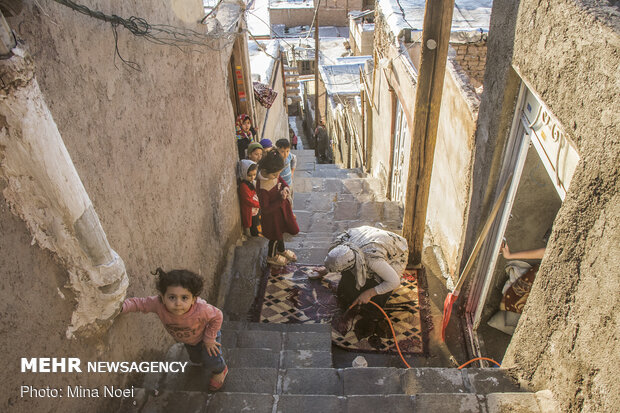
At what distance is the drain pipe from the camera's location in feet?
5.74

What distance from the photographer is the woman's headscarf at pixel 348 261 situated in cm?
431

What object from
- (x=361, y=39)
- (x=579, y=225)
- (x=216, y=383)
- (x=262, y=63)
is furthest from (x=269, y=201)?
(x=361, y=39)

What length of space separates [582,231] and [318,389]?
6.58 ft

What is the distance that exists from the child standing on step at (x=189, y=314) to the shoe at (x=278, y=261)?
243 cm

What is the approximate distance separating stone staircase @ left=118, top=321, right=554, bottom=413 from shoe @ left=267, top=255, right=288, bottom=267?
181 centimetres

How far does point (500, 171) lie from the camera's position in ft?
12.2

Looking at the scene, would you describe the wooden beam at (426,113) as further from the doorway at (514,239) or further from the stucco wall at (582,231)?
the stucco wall at (582,231)

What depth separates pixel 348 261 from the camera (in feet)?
14.2

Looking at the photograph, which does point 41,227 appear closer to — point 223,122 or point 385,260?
point 385,260

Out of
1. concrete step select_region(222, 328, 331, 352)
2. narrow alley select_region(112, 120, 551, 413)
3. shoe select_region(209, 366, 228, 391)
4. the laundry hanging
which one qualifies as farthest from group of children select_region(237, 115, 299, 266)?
the laundry hanging

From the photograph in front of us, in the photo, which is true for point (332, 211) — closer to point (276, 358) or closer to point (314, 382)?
point (276, 358)

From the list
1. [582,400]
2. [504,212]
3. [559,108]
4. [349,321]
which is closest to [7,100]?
[559,108]

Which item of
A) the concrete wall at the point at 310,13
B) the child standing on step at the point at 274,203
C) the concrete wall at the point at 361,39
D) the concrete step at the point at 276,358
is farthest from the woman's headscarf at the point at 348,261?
the concrete wall at the point at 310,13

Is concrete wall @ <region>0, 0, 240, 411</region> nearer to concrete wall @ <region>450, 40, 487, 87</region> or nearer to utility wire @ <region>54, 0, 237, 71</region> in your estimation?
utility wire @ <region>54, 0, 237, 71</region>
